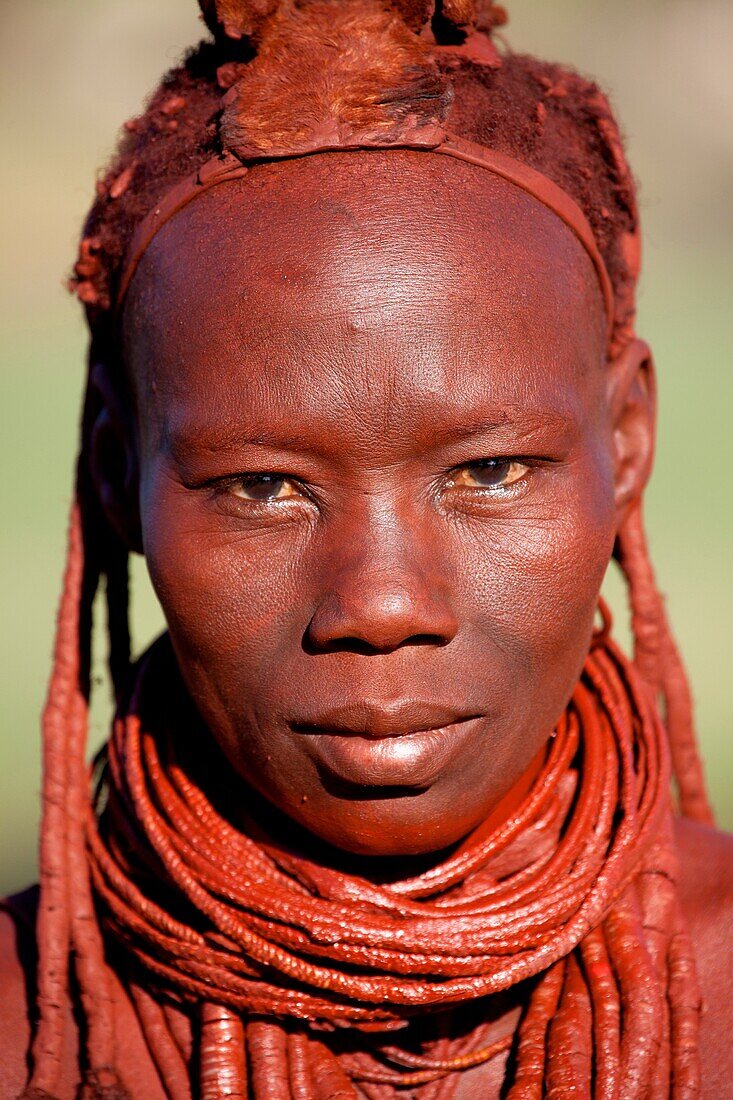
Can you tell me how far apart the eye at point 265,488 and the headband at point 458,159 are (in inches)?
17.9

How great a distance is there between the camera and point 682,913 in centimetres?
266

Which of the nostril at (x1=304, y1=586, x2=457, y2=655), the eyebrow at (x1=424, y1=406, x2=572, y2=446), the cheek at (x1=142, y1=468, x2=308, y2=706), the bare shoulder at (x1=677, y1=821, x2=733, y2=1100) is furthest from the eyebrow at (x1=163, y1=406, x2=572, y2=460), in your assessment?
the bare shoulder at (x1=677, y1=821, x2=733, y2=1100)

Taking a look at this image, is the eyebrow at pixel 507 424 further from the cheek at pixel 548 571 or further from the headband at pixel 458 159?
the headband at pixel 458 159

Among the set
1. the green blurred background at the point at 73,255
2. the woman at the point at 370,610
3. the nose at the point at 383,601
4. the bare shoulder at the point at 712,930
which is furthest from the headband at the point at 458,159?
the green blurred background at the point at 73,255

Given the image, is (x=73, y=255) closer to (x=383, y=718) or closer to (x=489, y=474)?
(x=489, y=474)

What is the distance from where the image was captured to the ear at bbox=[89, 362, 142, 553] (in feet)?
8.84

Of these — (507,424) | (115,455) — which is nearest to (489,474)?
(507,424)

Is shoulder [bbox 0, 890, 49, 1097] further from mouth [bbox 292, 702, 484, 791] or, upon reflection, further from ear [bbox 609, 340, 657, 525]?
ear [bbox 609, 340, 657, 525]

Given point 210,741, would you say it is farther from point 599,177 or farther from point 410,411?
point 599,177

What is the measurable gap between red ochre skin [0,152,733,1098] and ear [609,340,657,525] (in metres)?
0.27

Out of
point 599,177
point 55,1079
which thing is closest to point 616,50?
point 599,177

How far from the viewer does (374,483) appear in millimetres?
2266

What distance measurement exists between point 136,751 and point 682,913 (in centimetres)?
102

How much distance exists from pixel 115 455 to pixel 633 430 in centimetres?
97
